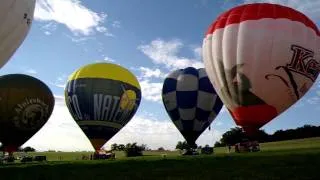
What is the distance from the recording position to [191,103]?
40.4 m

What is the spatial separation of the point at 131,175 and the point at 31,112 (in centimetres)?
2265

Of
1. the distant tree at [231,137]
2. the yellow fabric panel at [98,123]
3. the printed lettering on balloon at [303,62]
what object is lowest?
the yellow fabric panel at [98,123]

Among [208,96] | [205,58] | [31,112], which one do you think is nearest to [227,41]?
[205,58]

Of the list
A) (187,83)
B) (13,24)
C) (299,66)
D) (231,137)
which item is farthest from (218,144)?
(13,24)

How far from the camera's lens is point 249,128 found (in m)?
27.4

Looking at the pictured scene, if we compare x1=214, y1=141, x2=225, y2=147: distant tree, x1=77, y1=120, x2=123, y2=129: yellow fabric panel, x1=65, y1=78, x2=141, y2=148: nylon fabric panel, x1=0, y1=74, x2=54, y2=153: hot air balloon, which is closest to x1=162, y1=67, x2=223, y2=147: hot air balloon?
x1=65, y1=78, x2=141, y2=148: nylon fabric panel

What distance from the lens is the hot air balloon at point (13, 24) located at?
53.6ft

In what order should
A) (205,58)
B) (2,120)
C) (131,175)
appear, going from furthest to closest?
1. (2,120)
2. (205,58)
3. (131,175)

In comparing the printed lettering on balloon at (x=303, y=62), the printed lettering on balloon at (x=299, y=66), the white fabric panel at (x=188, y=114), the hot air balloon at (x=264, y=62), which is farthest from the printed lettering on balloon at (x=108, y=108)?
the printed lettering on balloon at (x=303, y=62)

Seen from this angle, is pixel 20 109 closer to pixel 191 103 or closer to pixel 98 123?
pixel 98 123

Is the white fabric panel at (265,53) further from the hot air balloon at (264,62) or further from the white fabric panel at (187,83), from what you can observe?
the white fabric panel at (187,83)

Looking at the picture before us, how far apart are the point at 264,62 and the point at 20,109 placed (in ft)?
60.6

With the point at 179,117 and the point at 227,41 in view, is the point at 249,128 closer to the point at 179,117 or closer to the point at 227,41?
the point at 227,41

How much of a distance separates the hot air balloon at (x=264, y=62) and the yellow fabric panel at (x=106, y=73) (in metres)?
12.1
